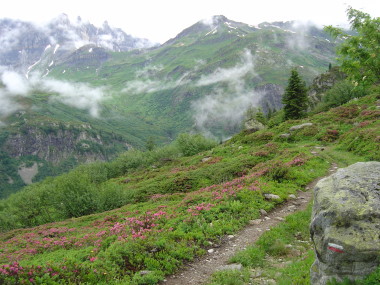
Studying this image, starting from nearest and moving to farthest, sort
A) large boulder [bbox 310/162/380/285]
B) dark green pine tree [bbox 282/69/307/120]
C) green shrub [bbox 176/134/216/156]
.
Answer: large boulder [bbox 310/162/380/285] < dark green pine tree [bbox 282/69/307/120] < green shrub [bbox 176/134/216/156]

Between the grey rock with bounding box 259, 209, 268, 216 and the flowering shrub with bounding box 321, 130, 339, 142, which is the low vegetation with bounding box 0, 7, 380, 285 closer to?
the flowering shrub with bounding box 321, 130, 339, 142

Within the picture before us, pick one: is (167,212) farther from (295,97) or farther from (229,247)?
(295,97)

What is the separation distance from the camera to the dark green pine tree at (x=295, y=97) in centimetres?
5881

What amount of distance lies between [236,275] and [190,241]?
3.40 meters

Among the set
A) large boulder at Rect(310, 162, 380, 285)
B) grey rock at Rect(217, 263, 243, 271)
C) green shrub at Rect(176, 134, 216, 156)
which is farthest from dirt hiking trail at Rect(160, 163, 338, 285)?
green shrub at Rect(176, 134, 216, 156)

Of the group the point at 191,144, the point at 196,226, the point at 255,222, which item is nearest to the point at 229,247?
the point at 196,226

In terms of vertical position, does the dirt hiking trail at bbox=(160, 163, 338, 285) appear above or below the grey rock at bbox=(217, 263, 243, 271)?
below

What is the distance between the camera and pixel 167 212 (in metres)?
17.7

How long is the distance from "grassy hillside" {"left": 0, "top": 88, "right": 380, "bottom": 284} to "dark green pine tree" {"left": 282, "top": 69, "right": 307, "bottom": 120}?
1800cm

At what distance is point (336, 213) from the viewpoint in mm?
6684

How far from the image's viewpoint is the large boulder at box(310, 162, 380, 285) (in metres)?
5.89

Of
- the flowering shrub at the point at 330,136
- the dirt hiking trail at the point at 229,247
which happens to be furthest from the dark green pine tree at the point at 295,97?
the dirt hiking trail at the point at 229,247

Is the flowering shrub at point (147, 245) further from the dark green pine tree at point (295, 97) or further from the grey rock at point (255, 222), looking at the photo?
the dark green pine tree at point (295, 97)

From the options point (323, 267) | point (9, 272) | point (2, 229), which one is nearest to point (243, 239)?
point (323, 267)
